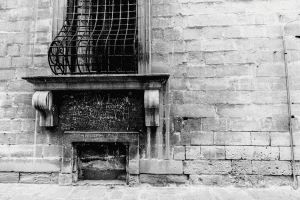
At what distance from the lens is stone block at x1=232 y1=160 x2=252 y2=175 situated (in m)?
3.53

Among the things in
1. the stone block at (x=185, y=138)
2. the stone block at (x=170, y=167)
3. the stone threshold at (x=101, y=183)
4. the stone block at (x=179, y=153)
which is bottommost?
the stone threshold at (x=101, y=183)

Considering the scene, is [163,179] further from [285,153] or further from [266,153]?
[285,153]

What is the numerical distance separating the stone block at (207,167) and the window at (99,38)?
1.83 m

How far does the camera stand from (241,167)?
3.54 metres

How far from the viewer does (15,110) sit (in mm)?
3885

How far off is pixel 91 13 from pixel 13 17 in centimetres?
153

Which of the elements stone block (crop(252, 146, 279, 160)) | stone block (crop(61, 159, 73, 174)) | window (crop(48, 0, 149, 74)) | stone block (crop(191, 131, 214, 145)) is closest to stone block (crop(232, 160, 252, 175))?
stone block (crop(252, 146, 279, 160))

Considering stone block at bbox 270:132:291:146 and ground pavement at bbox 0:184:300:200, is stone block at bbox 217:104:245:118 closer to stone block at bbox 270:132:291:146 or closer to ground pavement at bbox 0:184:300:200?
stone block at bbox 270:132:291:146

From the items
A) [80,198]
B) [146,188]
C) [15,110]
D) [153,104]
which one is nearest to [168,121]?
[153,104]

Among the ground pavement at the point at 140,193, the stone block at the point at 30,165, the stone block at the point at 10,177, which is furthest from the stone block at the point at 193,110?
the stone block at the point at 10,177

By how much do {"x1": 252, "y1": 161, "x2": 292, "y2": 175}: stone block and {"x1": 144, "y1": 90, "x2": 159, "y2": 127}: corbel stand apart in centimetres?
179

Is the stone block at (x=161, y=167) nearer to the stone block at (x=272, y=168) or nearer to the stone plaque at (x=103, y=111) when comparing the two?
the stone plaque at (x=103, y=111)

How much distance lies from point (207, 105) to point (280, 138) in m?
1.30

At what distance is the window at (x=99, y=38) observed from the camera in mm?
3760
